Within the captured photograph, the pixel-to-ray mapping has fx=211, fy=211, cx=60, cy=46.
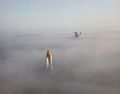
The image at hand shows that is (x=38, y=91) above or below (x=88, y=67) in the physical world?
below

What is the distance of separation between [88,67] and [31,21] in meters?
0.54

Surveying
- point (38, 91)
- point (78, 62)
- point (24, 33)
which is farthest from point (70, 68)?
point (24, 33)

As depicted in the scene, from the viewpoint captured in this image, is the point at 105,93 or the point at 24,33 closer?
the point at 105,93

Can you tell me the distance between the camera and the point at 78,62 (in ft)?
4.97

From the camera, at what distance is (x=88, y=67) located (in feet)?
4.94

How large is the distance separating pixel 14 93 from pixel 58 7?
696 millimetres

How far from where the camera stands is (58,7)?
1.54 metres

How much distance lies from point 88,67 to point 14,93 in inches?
22.1

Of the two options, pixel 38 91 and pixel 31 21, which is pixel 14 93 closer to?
pixel 38 91

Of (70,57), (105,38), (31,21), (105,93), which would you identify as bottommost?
(105,93)

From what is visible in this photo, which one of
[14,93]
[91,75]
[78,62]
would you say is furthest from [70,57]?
[14,93]

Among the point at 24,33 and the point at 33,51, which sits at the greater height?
the point at 24,33

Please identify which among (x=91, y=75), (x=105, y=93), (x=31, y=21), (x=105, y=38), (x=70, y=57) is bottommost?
(x=105, y=93)

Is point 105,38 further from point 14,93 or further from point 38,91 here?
point 14,93
